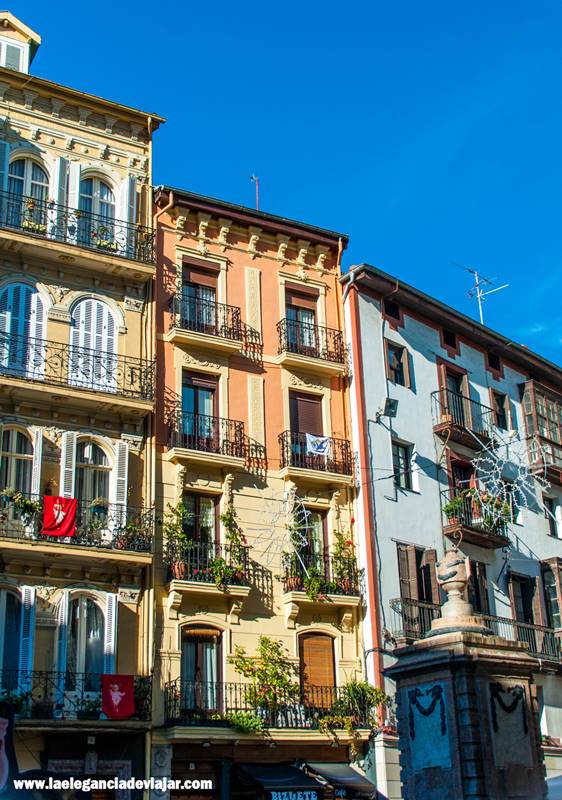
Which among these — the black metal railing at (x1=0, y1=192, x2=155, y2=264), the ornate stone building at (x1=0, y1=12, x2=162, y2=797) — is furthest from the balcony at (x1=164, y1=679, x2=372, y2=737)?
the black metal railing at (x1=0, y1=192, x2=155, y2=264)

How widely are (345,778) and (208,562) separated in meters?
6.58

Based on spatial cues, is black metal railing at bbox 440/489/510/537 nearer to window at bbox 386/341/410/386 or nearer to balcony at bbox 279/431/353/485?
window at bbox 386/341/410/386

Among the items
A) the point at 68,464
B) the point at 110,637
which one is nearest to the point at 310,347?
the point at 68,464

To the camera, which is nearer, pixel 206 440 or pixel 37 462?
pixel 37 462

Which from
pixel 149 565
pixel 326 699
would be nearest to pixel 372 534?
pixel 326 699

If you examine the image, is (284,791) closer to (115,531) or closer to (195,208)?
(115,531)

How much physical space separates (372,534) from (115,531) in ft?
27.0

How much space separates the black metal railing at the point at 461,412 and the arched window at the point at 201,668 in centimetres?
1168

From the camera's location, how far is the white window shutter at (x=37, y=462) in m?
26.7

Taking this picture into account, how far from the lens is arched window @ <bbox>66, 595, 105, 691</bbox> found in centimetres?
2581

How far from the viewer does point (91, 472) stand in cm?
2814

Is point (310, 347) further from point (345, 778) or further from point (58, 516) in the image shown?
point (345, 778)

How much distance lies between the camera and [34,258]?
95.7 ft

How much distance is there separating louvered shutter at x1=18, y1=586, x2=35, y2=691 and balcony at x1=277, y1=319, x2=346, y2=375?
1076cm
